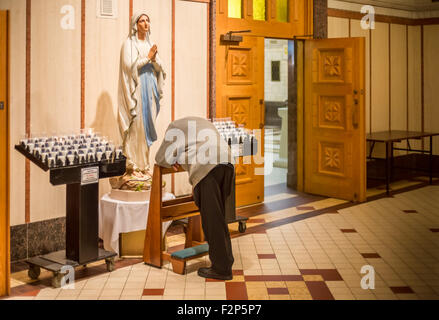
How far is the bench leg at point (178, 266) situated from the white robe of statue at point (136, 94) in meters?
1.10

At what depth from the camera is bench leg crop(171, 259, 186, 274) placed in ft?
17.7

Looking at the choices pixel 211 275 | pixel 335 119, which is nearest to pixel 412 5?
pixel 335 119

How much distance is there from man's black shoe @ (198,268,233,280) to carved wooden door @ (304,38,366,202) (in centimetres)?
Answer: 360

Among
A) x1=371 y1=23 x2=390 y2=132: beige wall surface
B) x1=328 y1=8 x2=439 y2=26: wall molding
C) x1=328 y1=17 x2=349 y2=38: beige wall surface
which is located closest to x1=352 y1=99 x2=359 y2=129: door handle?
x1=328 y1=17 x2=349 y2=38: beige wall surface

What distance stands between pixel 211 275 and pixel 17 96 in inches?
94.4

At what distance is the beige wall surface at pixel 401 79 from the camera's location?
32.6ft

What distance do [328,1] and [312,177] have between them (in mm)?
2506

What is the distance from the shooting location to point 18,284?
16.9 ft

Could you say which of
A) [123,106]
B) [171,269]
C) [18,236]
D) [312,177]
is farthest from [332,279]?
[312,177]

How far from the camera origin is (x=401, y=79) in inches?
412

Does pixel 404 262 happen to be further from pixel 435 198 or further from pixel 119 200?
pixel 435 198

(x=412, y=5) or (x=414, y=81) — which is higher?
(x=412, y=5)

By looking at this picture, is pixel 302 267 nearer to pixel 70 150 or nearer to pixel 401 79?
pixel 70 150
